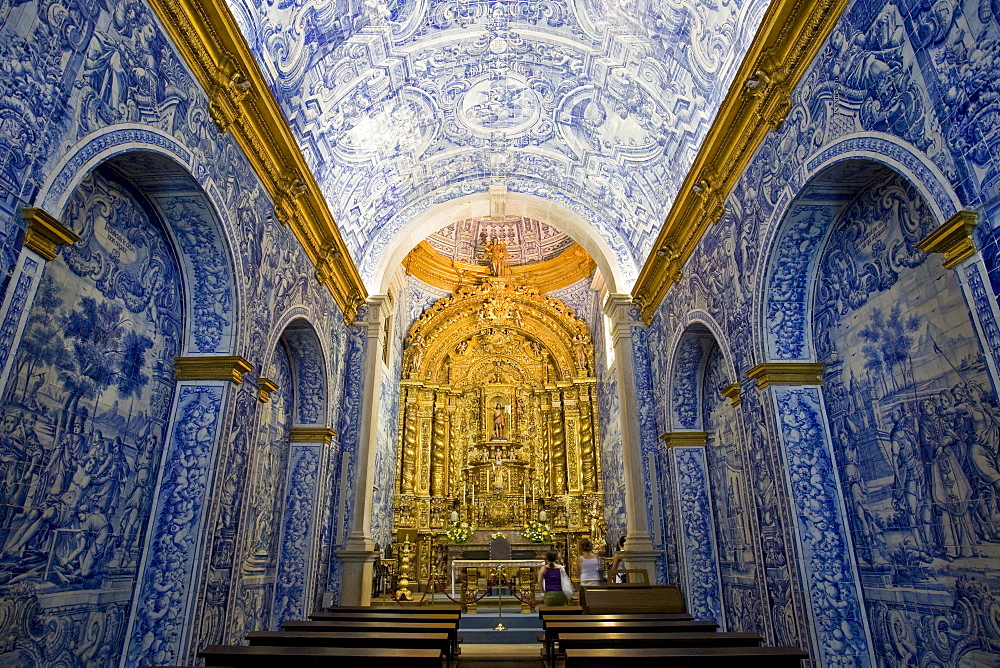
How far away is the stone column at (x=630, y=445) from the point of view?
402 inches

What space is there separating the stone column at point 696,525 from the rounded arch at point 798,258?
3.89 meters

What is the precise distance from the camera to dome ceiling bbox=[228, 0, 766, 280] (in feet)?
25.1

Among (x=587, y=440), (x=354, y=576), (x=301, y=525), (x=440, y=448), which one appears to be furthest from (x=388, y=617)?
(x=587, y=440)

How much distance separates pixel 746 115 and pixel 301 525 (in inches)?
347

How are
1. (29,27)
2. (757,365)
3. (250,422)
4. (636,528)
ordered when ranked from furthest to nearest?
(636,528), (250,422), (757,365), (29,27)

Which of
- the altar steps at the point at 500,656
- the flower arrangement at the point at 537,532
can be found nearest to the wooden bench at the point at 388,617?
the altar steps at the point at 500,656

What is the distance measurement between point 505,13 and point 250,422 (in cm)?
699

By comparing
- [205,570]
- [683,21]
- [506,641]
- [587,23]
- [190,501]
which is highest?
[587,23]

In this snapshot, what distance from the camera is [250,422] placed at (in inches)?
287

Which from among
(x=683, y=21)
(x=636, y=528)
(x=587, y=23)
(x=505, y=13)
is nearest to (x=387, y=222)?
(x=505, y=13)

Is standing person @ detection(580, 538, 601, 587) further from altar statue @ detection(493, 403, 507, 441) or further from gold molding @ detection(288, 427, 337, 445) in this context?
altar statue @ detection(493, 403, 507, 441)

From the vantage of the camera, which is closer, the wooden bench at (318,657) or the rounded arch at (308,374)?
the wooden bench at (318,657)

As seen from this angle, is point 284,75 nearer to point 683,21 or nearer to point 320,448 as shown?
point 683,21

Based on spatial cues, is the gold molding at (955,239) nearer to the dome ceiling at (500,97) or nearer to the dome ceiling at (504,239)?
the dome ceiling at (500,97)
